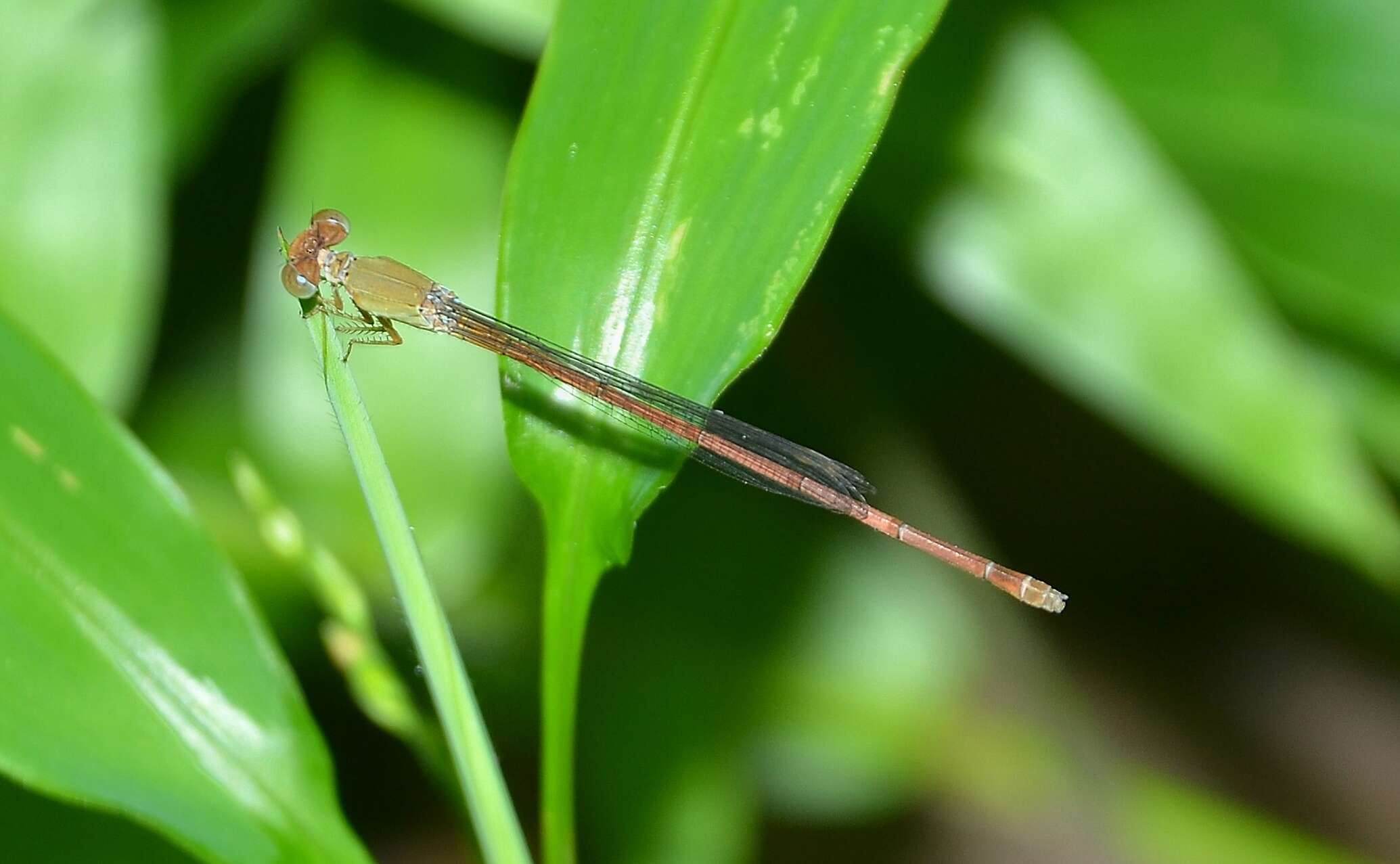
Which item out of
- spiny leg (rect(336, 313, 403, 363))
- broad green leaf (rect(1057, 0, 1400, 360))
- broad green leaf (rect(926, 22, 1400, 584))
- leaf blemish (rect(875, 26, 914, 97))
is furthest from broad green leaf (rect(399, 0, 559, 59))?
broad green leaf (rect(1057, 0, 1400, 360))

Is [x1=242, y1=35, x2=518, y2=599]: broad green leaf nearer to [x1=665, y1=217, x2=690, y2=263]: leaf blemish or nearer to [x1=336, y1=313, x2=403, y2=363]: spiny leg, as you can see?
[x1=336, y1=313, x2=403, y2=363]: spiny leg

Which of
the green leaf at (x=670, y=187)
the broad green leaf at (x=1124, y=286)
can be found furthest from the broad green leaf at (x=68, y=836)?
the broad green leaf at (x=1124, y=286)

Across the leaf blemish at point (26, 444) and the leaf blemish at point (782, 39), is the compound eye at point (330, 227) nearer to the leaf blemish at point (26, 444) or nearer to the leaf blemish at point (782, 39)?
the leaf blemish at point (26, 444)

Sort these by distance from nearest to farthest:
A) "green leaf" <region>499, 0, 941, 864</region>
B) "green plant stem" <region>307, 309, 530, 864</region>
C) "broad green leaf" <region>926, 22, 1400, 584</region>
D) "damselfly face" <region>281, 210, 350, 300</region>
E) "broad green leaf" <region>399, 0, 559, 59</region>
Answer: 1. "green plant stem" <region>307, 309, 530, 864</region>
2. "green leaf" <region>499, 0, 941, 864</region>
3. "damselfly face" <region>281, 210, 350, 300</region>
4. "broad green leaf" <region>399, 0, 559, 59</region>
5. "broad green leaf" <region>926, 22, 1400, 584</region>

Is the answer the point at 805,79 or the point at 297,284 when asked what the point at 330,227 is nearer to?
the point at 297,284

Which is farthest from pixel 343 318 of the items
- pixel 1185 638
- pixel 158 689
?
pixel 1185 638

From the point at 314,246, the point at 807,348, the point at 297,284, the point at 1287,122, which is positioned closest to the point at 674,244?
the point at 297,284
